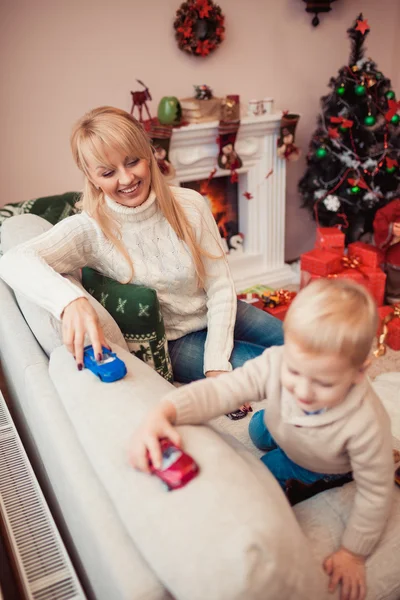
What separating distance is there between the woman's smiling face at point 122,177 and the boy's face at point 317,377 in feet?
2.25

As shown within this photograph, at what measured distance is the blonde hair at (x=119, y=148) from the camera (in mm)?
1186

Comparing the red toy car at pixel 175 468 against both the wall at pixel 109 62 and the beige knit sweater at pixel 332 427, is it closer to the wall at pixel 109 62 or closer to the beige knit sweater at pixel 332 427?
the beige knit sweater at pixel 332 427

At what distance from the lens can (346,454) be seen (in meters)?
0.84

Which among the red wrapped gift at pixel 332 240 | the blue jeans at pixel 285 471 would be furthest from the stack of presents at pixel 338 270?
the blue jeans at pixel 285 471

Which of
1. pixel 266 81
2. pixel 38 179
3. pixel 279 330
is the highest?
pixel 266 81

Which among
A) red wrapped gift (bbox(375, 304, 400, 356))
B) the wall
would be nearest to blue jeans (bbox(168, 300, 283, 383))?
red wrapped gift (bbox(375, 304, 400, 356))

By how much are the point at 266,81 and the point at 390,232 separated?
121 cm

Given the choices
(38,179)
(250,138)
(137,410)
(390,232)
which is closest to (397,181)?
(390,232)

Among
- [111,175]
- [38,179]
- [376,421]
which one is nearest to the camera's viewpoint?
[376,421]

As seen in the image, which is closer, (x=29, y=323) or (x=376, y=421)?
(x=376, y=421)

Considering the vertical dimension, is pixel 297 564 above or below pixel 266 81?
below

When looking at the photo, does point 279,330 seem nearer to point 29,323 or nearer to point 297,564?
point 29,323

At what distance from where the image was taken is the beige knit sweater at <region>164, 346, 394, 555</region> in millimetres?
776

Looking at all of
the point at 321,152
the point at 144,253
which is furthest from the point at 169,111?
the point at 144,253
